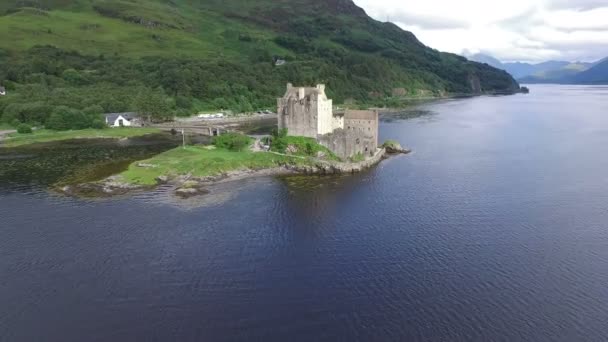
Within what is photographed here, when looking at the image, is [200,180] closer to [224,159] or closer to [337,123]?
[224,159]

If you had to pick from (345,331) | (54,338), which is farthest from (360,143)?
(54,338)

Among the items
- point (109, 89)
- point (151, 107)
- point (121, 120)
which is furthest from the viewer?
point (109, 89)

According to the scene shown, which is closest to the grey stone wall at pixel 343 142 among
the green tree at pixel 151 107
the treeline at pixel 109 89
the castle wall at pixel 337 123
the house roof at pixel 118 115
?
the castle wall at pixel 337 123

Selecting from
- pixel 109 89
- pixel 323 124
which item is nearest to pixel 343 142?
pixel 323 124

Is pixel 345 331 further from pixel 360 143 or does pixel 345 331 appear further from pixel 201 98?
pixel 201 98

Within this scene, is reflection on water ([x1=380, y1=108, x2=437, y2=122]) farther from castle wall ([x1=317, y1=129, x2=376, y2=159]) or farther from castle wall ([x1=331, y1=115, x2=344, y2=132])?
castle wall ([x1=317, y1=129, x2=376, y2=159])

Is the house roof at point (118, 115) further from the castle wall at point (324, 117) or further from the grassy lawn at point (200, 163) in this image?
the castle wall at point (324, 117)
